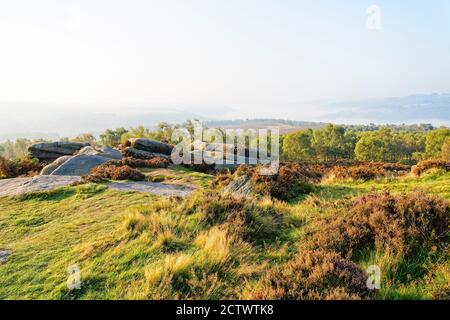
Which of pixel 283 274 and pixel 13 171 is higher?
pixel 283 274

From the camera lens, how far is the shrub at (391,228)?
7.33 metres

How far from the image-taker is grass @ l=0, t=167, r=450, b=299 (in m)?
6.34

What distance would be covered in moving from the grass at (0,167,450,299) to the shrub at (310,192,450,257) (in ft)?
1.06

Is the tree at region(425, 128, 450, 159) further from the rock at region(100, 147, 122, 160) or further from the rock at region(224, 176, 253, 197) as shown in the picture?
the rock at region(224, 176, 253, 197)

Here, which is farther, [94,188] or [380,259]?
[94,188]

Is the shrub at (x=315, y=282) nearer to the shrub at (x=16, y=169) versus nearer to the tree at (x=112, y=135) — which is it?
the shrub at (x=16, y=169)

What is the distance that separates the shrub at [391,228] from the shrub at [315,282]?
111 cm

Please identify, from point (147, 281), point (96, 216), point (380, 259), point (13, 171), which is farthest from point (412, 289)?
point (13, 171)

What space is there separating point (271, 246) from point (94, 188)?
35.8ft

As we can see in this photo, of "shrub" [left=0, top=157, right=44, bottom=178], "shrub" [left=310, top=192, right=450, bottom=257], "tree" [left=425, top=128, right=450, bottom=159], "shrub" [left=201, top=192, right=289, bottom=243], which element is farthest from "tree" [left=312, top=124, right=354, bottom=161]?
"shrub" [left=310, top=192, right=450, bottom=257]

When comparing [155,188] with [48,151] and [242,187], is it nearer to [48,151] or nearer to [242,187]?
[242,187]
